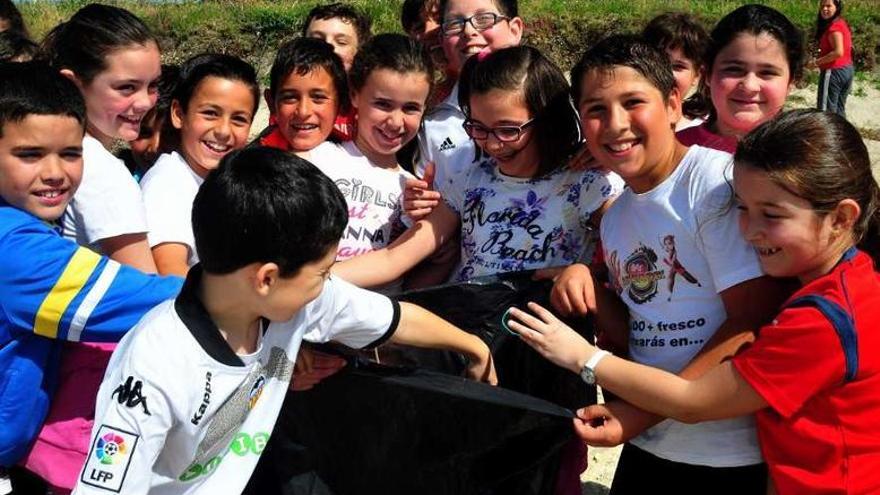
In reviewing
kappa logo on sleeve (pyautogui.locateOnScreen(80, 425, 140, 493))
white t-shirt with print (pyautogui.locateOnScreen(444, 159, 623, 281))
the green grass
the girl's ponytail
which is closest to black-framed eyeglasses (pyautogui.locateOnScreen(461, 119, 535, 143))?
white t-shirt with print (pyautogui.locateOnScreen(444, 159, 623, 281))

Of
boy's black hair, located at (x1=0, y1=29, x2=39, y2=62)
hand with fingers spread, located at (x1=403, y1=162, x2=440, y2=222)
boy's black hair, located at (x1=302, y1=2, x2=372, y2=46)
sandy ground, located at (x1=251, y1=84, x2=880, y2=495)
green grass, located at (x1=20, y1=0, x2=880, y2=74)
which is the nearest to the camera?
hand with fingers spread, located at (x1=403, y1=162, x2=440, y2=222)

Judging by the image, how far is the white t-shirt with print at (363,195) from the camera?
115 inches

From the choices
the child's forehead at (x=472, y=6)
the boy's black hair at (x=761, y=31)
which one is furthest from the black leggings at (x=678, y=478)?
the child's forehead at (x=472, y=6)

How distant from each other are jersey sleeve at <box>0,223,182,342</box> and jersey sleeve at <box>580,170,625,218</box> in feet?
4.06

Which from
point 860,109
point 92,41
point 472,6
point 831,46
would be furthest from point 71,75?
point 860,109

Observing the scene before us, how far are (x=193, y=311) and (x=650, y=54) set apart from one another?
129cm

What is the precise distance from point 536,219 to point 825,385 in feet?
3.23

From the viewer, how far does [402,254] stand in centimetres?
277

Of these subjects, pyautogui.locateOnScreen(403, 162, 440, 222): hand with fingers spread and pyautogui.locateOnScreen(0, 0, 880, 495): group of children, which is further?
pyautogui.locateOnScreen(403, 162, 440, 222): hand with fingers spread

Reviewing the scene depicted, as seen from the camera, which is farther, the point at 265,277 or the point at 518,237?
the point at 518,237

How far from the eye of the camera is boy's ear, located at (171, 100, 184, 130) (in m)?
2.88

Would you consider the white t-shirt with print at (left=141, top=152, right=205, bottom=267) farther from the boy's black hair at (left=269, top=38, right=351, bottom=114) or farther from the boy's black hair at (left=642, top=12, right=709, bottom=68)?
the boy's black hair at (left=642, top=12, right=709, bottom=68)

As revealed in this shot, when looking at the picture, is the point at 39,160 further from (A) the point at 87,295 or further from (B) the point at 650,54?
(B) the point at 650,54

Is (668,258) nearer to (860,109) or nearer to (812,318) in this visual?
(812,318)
